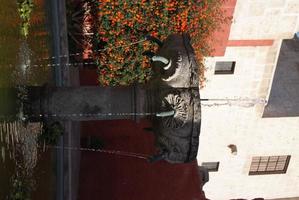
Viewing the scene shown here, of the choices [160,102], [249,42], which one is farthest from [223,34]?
[160,102]

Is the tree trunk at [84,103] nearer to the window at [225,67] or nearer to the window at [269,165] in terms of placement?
the window at [225,67]

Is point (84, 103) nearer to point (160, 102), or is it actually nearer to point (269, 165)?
point (160, 102)

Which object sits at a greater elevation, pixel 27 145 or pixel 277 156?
pixel 27 145

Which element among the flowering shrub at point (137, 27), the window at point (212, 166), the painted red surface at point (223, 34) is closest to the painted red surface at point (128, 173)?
the flowering shrub at point (137, 27)

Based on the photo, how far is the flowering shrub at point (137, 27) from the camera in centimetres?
907

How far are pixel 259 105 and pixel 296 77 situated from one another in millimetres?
1997

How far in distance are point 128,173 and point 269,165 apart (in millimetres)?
5321

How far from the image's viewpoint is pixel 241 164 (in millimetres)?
13031

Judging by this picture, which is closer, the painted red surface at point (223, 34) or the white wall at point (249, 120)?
the painted red surface at point (223, 34)

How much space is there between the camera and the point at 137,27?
9.24 metres

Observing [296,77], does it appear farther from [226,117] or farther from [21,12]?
[21,12]

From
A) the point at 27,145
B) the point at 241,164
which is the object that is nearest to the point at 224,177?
the point at 241,164

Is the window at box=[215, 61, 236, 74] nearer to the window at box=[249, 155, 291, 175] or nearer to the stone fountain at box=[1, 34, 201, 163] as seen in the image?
the window at box=[249, 155, 291, 175]

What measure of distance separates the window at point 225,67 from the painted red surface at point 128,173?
7.43 feet
